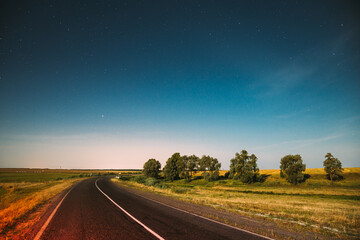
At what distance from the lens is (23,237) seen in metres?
6.11

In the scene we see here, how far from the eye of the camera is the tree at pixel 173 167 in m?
78.6

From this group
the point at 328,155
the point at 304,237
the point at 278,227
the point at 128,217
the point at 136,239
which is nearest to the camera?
the point at 136,239

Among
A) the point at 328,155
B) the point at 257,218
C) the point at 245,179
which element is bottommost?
the point at 245,179

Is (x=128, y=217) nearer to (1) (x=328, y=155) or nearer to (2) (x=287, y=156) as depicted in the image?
(2) (x=287, y=156)

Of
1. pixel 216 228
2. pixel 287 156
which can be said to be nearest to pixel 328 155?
pixel 287 156

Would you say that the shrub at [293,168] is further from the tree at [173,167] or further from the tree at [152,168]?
the tree at [152,168]

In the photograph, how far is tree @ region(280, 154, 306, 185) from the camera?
56.2 m

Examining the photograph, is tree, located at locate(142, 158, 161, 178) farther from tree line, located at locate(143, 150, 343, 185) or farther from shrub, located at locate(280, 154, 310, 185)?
shrub, located at locate(280, 154, 310, 185)

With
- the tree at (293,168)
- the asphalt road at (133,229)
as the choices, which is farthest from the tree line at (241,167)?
the asphalt road at (133,229)

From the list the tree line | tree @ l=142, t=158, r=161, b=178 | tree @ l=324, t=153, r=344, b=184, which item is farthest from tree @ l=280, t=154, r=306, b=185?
tree @ l=142, t=158, r=161, b=178

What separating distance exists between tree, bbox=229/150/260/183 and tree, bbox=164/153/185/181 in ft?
82.4

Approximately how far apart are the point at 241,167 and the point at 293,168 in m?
17.7

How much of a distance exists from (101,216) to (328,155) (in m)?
75.6

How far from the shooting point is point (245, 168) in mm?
63875
